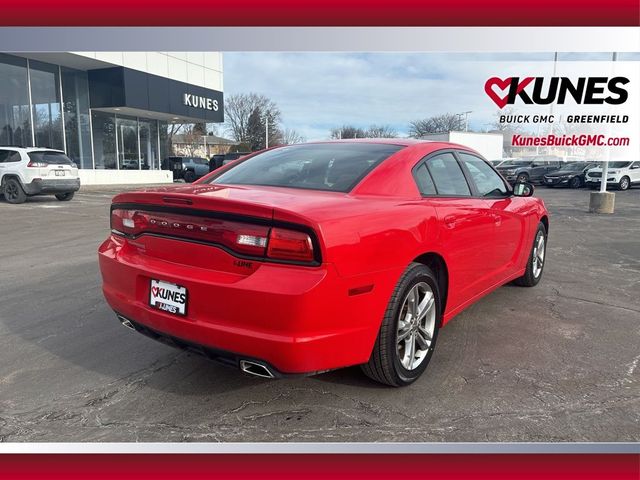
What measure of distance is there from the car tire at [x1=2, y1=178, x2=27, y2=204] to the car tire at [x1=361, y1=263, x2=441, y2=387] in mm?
14045

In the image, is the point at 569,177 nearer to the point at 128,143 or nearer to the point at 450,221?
the point at 128,143

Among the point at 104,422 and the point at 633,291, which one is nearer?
the point at 104,422

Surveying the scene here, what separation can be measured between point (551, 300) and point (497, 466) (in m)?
2.98

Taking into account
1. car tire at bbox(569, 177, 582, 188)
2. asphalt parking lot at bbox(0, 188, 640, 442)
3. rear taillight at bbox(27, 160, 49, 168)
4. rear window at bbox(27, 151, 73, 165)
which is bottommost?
asphalt parking lot at bbox(0, 188, 640, 442)

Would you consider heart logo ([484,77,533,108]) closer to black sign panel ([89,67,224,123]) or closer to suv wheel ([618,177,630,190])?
suv wheel ([618,177,630,190])

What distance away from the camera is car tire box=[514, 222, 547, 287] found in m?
5.18

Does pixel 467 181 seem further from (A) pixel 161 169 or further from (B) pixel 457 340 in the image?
(A) pixel 161 169

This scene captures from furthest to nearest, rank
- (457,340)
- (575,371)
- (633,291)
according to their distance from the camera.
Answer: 1. (633,291)
2. (457,340)
3. (575,371)

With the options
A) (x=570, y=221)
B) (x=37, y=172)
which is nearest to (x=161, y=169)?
(x=37, y=172)

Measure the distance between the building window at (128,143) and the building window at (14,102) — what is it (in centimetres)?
542

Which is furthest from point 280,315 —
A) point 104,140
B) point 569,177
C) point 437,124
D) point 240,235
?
point 437,124

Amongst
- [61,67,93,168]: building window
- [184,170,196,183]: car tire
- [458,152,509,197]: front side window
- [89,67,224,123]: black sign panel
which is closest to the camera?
[458,152,509,197]: front side window

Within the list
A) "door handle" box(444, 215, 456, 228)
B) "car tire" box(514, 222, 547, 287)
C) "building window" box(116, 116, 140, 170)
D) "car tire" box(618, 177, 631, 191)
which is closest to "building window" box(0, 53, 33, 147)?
"building window" box(116, 116, 140, 170)

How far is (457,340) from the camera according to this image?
3.78 metres
